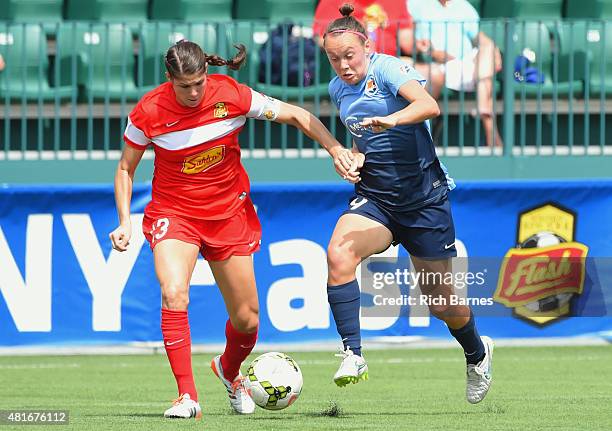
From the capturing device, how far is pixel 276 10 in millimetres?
13391

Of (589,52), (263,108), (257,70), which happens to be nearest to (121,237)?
(263,108)

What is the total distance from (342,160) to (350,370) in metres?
1.03

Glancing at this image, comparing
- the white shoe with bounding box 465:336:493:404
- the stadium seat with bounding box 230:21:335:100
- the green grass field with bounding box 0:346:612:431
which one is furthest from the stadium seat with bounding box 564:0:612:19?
the white shoe with bounding box 465:336:493:404

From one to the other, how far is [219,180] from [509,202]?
4.51 metres

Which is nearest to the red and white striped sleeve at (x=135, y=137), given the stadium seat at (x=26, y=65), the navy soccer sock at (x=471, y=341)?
the navy soccer sock at (x=471, y=341)

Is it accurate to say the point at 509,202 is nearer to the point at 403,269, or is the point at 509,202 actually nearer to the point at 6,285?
the point at 403,269

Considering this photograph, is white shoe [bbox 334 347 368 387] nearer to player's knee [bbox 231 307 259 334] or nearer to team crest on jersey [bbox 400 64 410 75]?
player's knee [bbox 231 307 259 334]

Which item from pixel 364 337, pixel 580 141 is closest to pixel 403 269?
pixel 364 337

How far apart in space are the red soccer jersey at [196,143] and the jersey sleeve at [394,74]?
65 centimetres

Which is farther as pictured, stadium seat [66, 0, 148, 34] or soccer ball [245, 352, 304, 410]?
stadium seat [66, 0, 148, 34]

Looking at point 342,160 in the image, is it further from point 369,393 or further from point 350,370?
point 369,393

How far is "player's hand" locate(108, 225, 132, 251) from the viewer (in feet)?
21.6

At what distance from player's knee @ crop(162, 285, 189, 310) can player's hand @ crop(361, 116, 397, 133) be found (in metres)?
1.21

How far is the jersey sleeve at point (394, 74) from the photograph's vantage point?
6.86 metres
